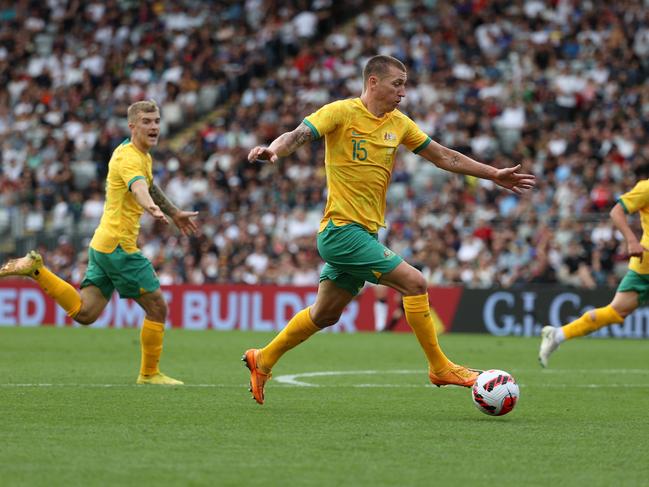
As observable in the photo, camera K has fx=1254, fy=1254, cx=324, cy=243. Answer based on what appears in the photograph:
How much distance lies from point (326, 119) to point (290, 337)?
68.4 inches

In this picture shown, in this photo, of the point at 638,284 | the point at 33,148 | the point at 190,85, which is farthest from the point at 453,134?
the point at 638,284

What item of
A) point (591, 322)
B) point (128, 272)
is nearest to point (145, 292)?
point (128, 272)

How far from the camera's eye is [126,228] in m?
11.6

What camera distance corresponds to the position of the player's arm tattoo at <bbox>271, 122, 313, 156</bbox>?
341 inches

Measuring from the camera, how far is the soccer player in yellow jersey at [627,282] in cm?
1284

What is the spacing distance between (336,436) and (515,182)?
2774mm

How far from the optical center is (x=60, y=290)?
39.2ft

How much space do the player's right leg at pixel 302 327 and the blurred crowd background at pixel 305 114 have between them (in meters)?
13.9

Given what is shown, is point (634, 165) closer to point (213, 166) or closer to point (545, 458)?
point (213, 166)

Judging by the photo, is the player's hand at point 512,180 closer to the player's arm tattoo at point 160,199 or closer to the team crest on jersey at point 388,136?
the team crest on jersey at point 388,136

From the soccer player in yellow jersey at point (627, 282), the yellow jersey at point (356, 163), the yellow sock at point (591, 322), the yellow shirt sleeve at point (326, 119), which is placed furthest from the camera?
the yellow sock at point (591, 322)

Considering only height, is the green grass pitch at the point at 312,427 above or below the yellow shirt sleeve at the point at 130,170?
below

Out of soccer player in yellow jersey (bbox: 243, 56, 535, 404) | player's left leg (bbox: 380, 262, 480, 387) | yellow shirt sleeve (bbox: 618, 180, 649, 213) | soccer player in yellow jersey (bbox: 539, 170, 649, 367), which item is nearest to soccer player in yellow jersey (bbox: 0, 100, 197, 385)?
soccer player in yellow jersey (bbox: 243, 56, 535, 404)

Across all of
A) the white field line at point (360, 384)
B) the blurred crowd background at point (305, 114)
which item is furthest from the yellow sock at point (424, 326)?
the blurred crowd background at point (305, 114)
